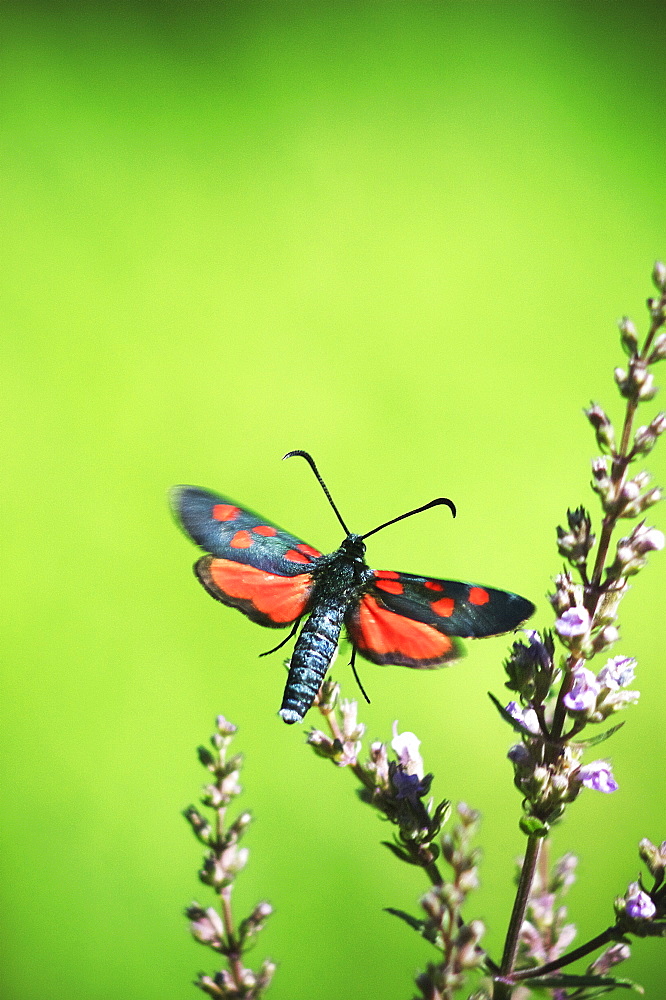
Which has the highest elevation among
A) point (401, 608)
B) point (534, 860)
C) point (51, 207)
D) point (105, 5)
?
point (105, 5)

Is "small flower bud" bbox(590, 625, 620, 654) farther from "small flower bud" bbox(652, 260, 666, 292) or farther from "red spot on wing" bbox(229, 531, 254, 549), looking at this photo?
"red spot on wing" bbox(229, 531, 254, 549)

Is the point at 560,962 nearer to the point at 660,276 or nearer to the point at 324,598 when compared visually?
the point at 324,598

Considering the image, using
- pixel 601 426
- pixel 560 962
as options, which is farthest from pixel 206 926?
pixel 601 426

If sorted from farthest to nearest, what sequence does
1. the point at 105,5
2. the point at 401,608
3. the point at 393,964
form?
the point at 105,5, the point at 393,964, the point at 401,608

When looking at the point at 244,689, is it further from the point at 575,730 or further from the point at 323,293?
the point at 575,730

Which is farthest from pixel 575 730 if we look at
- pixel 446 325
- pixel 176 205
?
pixel 176 205

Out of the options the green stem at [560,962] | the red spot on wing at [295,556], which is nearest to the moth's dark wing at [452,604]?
the red spot on wing at [295,556]

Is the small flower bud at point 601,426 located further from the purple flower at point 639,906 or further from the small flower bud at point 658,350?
the purple flower at point 639,906
